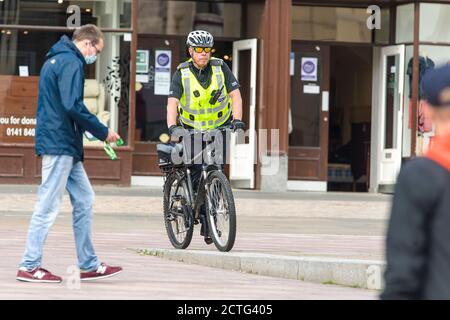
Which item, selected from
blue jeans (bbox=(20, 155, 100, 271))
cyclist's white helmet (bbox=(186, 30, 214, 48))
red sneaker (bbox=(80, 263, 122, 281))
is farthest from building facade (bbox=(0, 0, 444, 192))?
blue jeans (bbox=(20, 155, 100, 271))

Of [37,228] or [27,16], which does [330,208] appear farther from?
[37,228]

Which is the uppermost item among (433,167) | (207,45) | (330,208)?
(207,45)

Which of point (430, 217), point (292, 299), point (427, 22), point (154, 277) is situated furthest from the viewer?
point (427, 22)

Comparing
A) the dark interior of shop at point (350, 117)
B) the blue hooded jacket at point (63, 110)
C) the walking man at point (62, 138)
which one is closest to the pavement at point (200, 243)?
the walking man at point (62, 138)

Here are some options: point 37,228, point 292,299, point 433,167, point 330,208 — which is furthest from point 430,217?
point 330,208

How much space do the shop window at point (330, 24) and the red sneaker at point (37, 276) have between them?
1264 cm

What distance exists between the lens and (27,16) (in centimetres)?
1856

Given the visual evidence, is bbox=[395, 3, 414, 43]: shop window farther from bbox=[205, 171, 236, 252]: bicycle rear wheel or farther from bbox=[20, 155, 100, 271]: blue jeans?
bbox=[20, 155, 100, 271]: blue jeans

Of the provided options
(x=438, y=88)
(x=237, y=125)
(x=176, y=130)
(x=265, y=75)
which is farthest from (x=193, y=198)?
(x=265, y=75)

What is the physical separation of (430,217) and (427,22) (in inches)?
654

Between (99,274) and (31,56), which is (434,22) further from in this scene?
(99,274)

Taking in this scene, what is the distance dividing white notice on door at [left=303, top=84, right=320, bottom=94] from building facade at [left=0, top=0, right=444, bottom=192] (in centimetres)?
2

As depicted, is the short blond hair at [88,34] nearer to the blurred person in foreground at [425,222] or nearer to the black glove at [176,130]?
the black glove at [176,130]

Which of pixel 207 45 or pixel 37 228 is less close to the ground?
pixel 207 45
